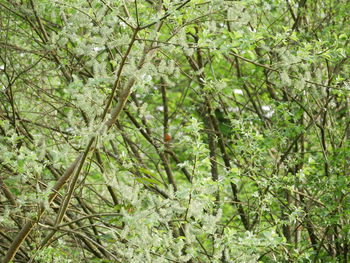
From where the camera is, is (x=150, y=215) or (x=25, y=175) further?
(x=25, y=175)

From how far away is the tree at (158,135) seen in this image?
9.23 ft

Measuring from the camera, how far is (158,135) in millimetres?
5480

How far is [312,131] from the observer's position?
5645 millimetres

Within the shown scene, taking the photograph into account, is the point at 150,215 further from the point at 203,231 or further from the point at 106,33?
the point at 106,33

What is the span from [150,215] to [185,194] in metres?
0.23

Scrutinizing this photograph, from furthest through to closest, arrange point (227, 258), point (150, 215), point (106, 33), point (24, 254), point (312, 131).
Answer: point (312, 131) → point (24, 254) → point (227, 258) → point (150, 215) → point (106, 33)

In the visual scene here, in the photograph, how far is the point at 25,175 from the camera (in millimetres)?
3082

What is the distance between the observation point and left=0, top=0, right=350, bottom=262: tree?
281 cm

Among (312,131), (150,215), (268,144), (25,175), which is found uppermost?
(312,131)

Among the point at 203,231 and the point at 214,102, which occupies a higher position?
the point at 214,102

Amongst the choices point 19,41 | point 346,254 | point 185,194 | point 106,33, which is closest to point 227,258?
point 185,194

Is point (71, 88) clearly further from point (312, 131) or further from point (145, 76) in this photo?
point (312, 131)

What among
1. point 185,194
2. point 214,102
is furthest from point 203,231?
point 214,102

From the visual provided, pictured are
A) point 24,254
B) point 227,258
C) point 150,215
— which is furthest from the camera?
point 24,254
